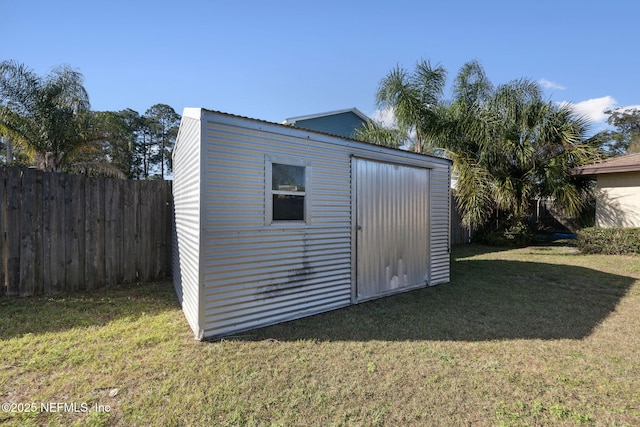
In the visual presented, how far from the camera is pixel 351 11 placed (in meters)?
7.82

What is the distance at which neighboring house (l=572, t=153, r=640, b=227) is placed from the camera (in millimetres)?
9602

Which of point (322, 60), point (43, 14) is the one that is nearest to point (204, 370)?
point (43, 14)

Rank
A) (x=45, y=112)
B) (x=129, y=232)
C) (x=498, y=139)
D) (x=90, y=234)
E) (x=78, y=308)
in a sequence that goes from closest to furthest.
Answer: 1. (x=78, y=308)
2. (x=90, y=234)
3. (x=129, y=232)
4. (x=498, y=139)
5. (x=45, y=112)

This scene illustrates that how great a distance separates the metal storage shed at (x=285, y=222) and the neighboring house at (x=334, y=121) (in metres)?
9.40

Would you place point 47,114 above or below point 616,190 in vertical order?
above

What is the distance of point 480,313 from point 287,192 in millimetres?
3325

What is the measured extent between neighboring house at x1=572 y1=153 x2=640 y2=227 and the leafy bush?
0.87 meters

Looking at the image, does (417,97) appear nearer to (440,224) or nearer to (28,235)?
(440,224)

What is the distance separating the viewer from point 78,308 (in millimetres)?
4203

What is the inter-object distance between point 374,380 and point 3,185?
225 inches

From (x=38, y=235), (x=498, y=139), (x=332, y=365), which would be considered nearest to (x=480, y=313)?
(x=332, y=365)

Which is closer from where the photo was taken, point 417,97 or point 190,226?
point 190,226

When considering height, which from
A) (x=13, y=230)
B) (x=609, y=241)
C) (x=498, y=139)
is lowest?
(x=609, y=241)

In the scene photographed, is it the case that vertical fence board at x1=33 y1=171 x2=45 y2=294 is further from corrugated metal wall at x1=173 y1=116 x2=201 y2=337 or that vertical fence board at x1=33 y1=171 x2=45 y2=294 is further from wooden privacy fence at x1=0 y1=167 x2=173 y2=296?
corrugated metal wall at x1=173 y1=116 x2=201 y2=337
